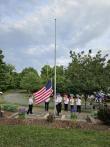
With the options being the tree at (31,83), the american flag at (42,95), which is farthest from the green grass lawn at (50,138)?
the tree at (31,83)

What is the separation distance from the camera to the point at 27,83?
109 metres

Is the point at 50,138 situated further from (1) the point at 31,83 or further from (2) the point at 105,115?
(1) the point at 31,83

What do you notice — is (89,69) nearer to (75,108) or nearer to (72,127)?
(75,108)

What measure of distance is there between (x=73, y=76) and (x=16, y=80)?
86827mm

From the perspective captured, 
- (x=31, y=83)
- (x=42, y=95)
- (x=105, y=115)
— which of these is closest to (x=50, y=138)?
(x=105, y=115)

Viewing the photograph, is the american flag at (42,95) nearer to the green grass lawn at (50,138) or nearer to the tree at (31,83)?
the green grass lawn at (50,138)

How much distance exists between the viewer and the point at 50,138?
1766 cm

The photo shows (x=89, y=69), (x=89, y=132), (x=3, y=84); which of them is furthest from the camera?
(x=3, y=84)

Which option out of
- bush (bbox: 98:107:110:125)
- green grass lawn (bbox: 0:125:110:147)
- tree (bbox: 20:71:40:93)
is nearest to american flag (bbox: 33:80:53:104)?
bush (bbox: 98:107:110:125)

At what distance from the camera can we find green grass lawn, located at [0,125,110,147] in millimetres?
16000

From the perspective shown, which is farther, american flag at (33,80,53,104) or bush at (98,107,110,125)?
Result: american flag at (33,80,53,104)

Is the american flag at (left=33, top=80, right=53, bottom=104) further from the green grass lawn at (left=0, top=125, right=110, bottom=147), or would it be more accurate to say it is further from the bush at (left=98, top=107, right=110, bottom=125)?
the green grass lawn at (left=0, top=125, right=110, bottom=147)

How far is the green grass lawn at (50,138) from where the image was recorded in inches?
630

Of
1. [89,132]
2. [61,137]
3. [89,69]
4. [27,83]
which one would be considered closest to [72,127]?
[89,132]
